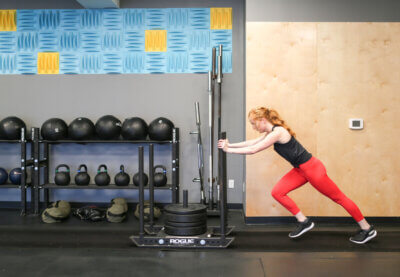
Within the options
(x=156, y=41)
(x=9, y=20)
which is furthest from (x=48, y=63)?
(x=156, y=41)

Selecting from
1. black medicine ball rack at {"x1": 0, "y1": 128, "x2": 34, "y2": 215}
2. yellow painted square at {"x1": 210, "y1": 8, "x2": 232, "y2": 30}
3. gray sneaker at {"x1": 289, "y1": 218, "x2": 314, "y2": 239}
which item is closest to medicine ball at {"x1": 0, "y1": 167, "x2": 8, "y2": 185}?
black medicine ball rack at {"x1": 0, "y1": 128, "x2": 34, "y2": 215}

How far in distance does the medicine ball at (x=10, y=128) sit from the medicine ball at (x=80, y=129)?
2.19ft

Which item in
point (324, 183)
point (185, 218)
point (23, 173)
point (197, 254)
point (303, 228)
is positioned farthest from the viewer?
point (23, 173)

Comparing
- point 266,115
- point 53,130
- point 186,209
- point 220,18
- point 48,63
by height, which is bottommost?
point 186,209

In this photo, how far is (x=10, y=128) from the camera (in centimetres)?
467

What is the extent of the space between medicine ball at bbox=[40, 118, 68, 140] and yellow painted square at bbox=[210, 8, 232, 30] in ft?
7.84

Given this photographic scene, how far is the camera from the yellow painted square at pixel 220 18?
16.4ft

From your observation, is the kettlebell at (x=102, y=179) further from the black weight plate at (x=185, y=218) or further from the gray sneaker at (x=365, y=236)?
the gray sneaker at (x=365, y=236)

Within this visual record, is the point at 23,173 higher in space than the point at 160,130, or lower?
lower

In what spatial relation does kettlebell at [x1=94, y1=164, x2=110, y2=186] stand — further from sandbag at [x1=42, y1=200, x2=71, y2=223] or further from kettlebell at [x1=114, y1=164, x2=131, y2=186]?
Answer: sandbag at [x1=42, y1=200, x2=71, y2=223]

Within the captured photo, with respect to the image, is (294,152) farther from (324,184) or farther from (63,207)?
(63,207)

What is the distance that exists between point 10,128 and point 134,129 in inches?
62.9

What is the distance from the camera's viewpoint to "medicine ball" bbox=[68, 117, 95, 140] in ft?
15.2

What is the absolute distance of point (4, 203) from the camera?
5.15 m
